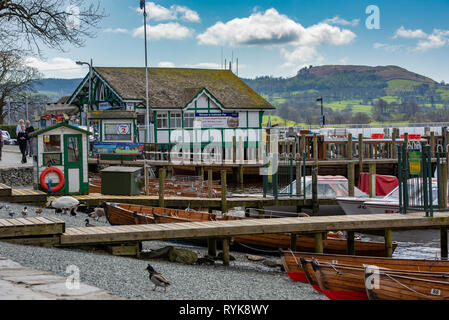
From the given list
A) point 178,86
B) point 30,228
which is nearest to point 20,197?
point 30,228

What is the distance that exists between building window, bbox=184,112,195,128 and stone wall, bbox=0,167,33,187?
19.2 m

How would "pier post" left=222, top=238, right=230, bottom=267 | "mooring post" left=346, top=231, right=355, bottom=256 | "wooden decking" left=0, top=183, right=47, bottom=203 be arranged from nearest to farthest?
1. "pier post" left=222, top=238, right=230, bottom=267
2. "mooring post" left=346, top=231, right=355, bottom=256
3. "wooden decking" left=0, top=183, right=47, bottom=203

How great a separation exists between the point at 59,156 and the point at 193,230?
27.7ft

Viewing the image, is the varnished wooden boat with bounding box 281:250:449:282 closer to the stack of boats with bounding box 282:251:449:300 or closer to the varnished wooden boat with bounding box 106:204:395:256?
the stack of boats with bounding box 282:251:449:300

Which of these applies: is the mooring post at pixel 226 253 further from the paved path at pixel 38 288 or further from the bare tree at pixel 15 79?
the bare tree at pixel 15 79

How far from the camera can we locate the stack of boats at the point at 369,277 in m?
11.5

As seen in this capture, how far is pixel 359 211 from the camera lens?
21859 mm

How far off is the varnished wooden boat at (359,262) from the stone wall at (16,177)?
18.6 metres

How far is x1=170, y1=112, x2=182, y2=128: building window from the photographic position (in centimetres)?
4667

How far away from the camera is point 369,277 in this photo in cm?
1177

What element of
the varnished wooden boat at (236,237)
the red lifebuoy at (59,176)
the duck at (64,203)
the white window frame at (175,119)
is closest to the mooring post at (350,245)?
the varnished wooden boat at (236,237)

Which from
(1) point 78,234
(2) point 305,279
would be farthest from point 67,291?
(2) point 305,279

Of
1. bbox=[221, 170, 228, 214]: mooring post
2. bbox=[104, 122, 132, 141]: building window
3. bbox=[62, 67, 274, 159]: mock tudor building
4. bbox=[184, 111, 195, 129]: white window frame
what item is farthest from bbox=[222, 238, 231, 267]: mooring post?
bbox=[184, 111, 195, 129]: white window frame
